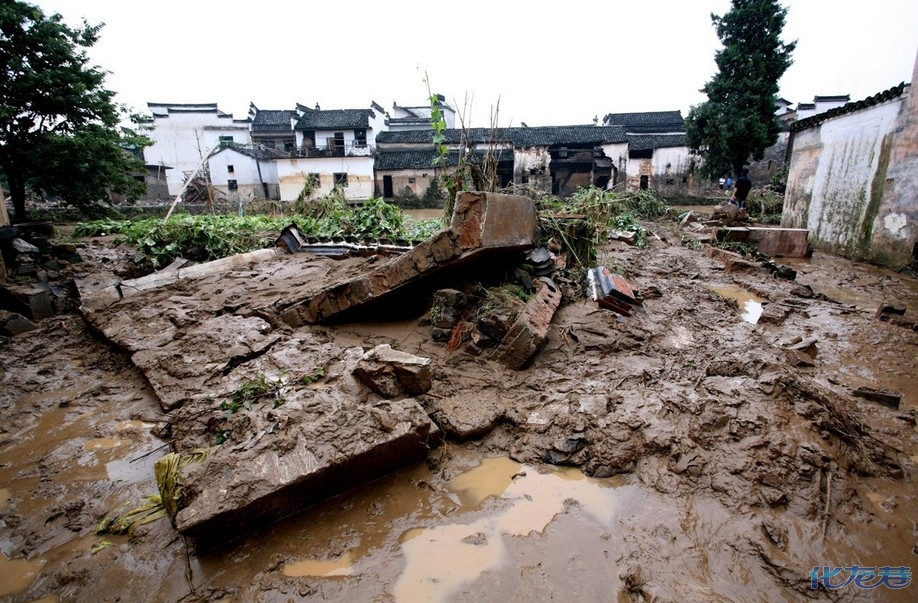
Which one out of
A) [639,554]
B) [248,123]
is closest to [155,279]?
[639,554]

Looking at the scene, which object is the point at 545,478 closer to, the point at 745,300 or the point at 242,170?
the point at 745,300

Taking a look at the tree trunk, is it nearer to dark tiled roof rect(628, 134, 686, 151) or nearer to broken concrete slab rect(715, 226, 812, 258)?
broken concrete slab rect(715, 226, 812, 258)

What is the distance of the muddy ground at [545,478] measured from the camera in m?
1.94

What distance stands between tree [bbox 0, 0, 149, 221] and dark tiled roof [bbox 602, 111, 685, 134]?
30325 mm

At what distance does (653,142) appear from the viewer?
89.1ft

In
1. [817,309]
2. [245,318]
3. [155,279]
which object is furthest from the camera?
[155,279]

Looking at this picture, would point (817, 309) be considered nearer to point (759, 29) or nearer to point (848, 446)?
point (848, 446)

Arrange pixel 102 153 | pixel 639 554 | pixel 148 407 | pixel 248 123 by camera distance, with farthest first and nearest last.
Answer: pixel 248 123, pixel 102 153, pixel 148 407, pixel 639 554

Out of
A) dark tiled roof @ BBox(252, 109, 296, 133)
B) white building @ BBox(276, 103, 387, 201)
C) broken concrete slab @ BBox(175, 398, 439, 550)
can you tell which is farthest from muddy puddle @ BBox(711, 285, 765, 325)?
dark tiled roof @ BBox(252, 109, 296, 133)

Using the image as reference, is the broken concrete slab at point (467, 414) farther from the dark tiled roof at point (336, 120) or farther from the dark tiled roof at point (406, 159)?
the dark tiled roof at point (336, 120)

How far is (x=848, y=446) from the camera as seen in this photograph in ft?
8.44

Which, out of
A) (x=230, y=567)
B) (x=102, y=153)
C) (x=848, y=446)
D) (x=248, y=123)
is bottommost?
(x=230, y=567)

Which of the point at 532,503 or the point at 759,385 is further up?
the point at 759,385

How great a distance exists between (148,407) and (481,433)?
282cm
